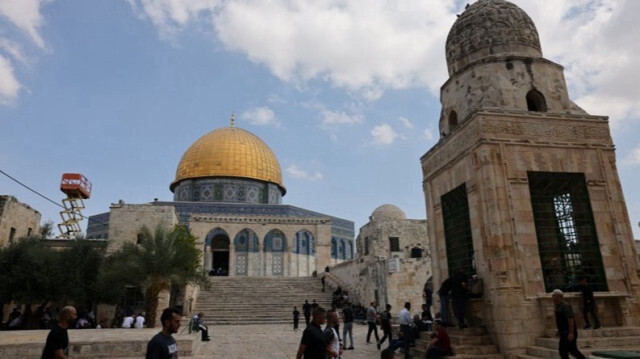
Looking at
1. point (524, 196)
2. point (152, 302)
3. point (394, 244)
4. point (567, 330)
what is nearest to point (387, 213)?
point (394, 244)

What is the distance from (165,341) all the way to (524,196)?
6.12 metres

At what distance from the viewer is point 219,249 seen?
28.3m

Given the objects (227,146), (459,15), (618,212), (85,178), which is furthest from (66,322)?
(227,146)

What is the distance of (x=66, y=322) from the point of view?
12.9 feet

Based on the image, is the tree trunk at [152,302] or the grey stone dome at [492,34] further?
the tree trunk at [152,302]

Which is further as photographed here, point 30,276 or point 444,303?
point 30,276

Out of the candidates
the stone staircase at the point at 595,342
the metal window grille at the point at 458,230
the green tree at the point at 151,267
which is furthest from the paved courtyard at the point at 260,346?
the stone staircase at the point at 595,342

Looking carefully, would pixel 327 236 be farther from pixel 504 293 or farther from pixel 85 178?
pixel 504 293

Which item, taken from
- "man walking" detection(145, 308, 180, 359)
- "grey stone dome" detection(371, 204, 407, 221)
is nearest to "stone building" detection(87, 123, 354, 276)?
"grey stone dome" detection(371, 204, 407, 221)

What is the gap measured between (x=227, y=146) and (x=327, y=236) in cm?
1141

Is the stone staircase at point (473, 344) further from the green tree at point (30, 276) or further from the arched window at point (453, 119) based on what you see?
the green tree at point (30, 276)

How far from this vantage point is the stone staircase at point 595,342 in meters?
5.86

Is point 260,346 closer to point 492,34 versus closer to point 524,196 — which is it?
point 524,196

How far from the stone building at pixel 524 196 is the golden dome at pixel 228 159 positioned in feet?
84.3
